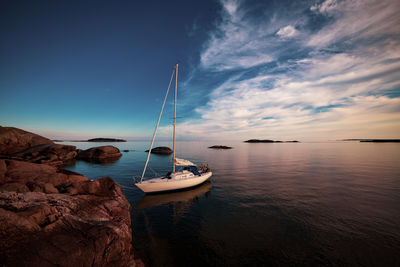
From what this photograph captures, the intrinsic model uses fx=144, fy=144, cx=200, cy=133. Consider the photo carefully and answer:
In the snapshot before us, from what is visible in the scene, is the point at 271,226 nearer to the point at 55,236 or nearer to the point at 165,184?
the point at 165,184

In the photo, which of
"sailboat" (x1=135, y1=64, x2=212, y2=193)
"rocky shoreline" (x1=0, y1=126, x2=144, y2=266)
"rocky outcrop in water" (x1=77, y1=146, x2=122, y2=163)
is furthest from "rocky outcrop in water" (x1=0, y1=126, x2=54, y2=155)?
"sailboat" (x1=135, y1=64, x2=212, y2=193)

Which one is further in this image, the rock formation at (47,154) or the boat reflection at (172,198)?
the rock formation at (47,154)

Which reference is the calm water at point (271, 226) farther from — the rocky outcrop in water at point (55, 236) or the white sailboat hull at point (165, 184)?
the rocky outcrop in water at point (55, 236)

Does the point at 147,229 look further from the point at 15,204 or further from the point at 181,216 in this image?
the point at 15,204

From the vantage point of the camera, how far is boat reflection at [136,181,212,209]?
1476cm

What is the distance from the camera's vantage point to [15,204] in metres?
5.57

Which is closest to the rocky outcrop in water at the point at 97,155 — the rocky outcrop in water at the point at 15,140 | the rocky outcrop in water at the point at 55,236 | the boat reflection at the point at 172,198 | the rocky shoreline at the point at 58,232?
the rocky outcrop in water at the point at 15,140

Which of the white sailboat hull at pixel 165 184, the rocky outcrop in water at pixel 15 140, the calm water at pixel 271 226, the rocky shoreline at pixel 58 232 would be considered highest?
the rocky outcrop in water at pixel 15 140

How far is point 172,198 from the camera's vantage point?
16188 mm

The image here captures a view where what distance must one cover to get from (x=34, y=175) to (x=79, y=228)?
1087cm

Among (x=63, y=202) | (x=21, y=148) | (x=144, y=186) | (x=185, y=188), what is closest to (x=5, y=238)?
(x=63, y=202)

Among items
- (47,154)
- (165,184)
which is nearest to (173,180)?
(165,184)

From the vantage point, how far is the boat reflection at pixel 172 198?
14763mm

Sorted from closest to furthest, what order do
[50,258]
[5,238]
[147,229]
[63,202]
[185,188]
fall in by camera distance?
[5,238] < [50,258] < [63,202] < [147,229] < [185,188]
